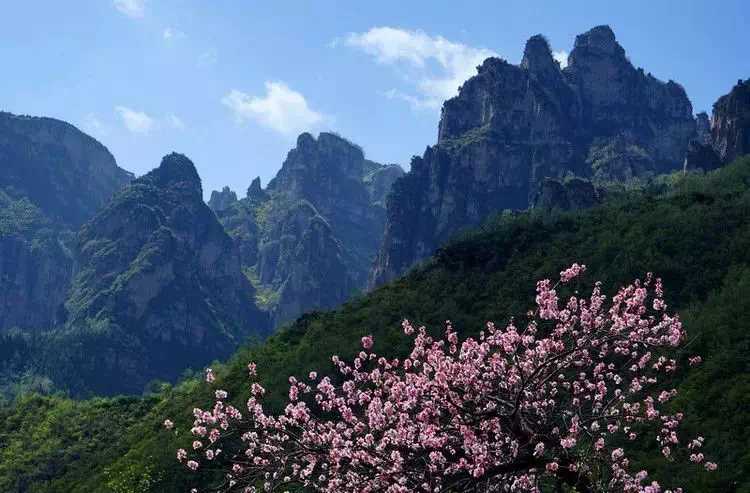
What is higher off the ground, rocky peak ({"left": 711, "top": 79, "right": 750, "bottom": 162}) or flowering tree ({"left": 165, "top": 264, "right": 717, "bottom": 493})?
rocky peak ({"left": 711, "top": 79, "right": 750, "bottom": 162})

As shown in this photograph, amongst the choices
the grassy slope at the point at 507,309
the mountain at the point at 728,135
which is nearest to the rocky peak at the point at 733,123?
the mountain at the point at 728,135

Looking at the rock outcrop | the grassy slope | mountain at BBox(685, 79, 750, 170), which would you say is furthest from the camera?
mountain at BBox(685, 79, 750, 170)

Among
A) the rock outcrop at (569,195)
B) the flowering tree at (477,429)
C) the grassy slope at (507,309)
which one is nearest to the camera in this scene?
the flowering tree at (477,429)

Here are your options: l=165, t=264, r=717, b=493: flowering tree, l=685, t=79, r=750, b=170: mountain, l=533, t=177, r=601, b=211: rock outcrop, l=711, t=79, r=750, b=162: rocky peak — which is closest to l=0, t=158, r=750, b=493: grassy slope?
l=165, t=264, r=717, b=493: flowering tree

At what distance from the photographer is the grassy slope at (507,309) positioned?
45.9 metres

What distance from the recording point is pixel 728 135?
17225 centimetres

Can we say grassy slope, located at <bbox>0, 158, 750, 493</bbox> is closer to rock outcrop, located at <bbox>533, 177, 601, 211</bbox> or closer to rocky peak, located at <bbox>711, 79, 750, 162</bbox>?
rock outcrop, located at <bbox>533, 177, 601, 211</bbox>

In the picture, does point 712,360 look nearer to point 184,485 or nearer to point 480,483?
point 480,483

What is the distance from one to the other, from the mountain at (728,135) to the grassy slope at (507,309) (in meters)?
73.8

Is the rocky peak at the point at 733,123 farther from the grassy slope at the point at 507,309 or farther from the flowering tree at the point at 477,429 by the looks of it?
the flowering tree at the point at 477,429

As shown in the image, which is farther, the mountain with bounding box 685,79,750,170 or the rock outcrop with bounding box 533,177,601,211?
the mountain with bounding box 685,79,750,170

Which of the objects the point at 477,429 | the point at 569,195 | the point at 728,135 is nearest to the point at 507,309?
the point at 477,429

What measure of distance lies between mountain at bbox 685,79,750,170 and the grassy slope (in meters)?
73.8

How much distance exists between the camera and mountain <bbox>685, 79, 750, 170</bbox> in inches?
6619
